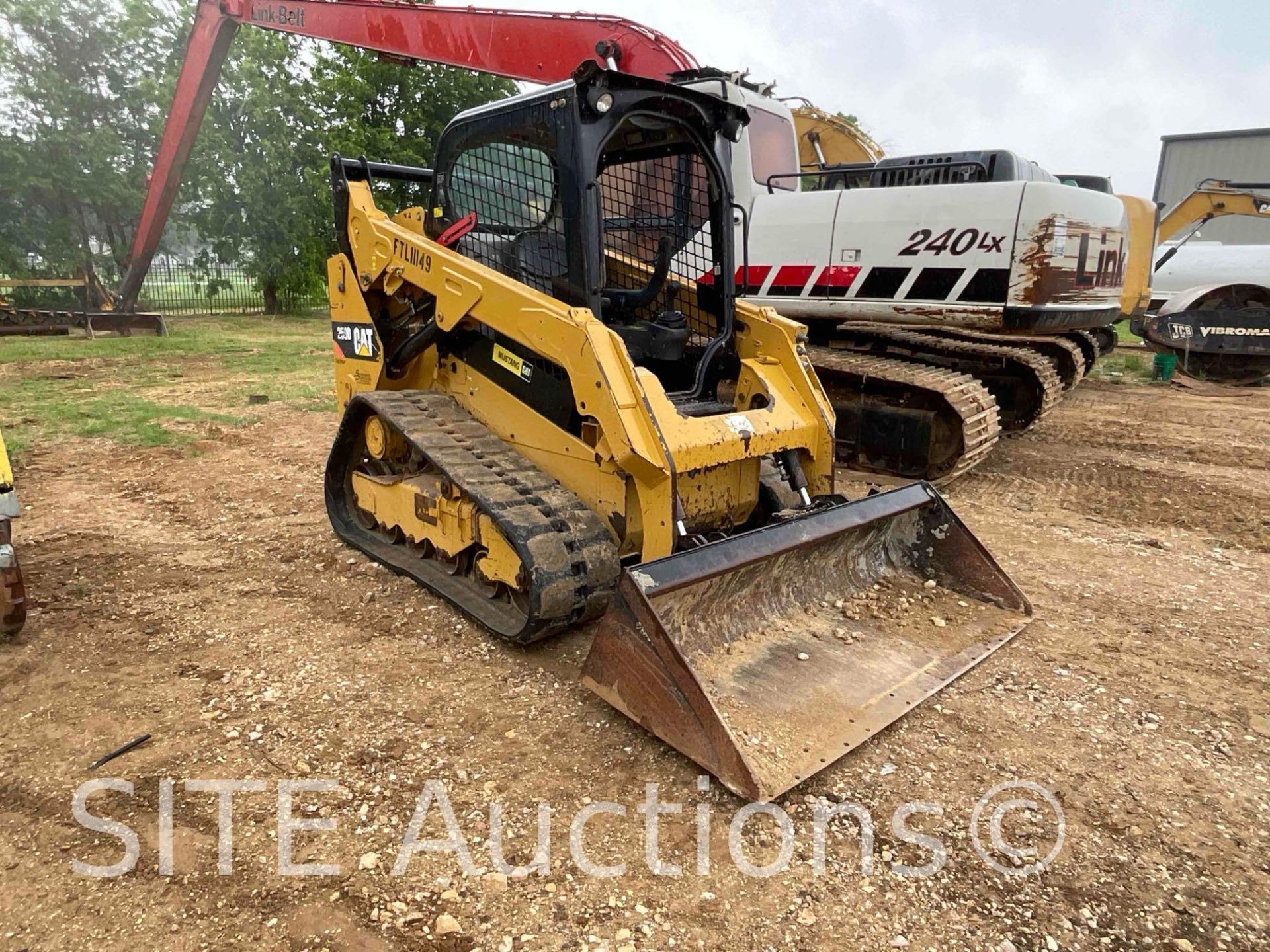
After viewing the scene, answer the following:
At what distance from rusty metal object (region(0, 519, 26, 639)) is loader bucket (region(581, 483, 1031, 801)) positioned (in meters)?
2.23

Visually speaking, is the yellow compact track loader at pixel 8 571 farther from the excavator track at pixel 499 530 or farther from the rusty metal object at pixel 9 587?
the excavator track at pixel 499 530

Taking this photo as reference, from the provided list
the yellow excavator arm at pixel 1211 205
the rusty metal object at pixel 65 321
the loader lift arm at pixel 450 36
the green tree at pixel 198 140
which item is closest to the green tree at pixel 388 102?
the green tree at pixel 198 140

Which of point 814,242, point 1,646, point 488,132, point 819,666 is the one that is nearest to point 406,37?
point 814,242

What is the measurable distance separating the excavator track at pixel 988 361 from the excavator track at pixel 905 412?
15cm

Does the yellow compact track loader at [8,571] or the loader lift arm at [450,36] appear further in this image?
the loader lift arm at [450,36]

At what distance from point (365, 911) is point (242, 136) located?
2163cm

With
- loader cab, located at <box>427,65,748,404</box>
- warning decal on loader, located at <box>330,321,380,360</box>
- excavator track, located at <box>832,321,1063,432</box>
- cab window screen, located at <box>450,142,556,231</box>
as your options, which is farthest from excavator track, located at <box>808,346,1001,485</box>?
warning decal on loader, located at <box>330,321,380,360</box>

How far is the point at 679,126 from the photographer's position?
3871 mm

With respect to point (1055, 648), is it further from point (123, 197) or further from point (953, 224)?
point (123, 197)

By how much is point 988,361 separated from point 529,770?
219 inches

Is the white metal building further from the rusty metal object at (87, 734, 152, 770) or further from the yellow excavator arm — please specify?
the rusty metal object at (87, 734, 152, 770)

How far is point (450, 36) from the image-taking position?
7.75 m

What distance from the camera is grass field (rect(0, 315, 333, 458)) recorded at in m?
7.41

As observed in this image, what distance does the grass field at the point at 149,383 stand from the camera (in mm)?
7410
